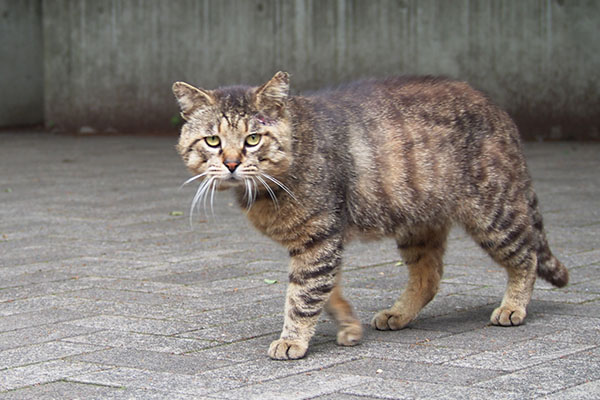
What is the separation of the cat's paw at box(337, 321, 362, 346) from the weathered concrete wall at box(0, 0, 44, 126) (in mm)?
12220

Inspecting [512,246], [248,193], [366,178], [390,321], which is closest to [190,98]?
[248,193]

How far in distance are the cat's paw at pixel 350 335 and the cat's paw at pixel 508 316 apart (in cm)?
75

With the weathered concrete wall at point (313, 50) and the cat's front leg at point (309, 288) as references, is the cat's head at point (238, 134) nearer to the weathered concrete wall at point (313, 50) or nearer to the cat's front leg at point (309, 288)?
the cat's front leg at point (309, 288)

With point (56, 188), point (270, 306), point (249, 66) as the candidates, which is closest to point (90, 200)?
point (56, 188)

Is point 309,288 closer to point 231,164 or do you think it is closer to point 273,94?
point 231,164

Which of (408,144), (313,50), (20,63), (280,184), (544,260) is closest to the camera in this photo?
(280,184)

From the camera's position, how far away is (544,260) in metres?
4.95

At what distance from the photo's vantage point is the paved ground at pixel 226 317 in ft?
12.0

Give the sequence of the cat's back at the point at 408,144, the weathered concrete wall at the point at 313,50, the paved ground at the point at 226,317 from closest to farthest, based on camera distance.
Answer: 1. the paved ground at the point at 226,317
2. the cat's back at the point at 408,144
3. the weathered concrete wall at the point at 313,50

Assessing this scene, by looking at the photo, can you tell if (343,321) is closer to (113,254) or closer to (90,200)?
(113,254)

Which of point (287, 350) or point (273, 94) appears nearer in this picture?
point (287, 350)

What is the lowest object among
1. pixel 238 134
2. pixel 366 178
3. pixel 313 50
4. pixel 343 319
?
pixel 343 319

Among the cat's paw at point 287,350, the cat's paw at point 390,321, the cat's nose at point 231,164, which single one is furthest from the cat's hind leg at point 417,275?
the cat's nose at point 231,164

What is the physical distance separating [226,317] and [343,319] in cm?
71
